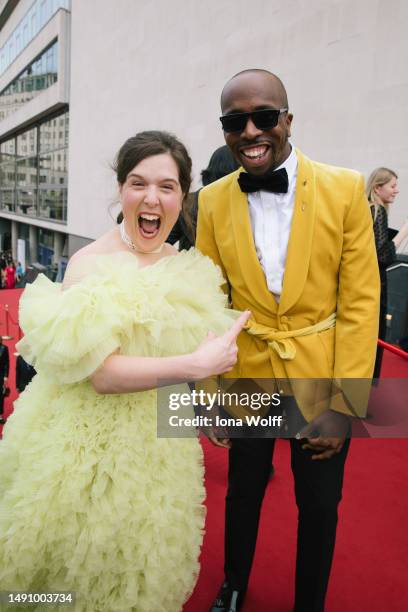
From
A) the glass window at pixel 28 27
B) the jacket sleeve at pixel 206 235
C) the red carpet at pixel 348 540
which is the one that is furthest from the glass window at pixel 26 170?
the jacket sleeve at pixel 206 235

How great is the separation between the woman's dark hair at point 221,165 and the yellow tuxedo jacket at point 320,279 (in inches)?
30.3

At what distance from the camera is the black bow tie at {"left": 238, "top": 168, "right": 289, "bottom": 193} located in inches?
53.7

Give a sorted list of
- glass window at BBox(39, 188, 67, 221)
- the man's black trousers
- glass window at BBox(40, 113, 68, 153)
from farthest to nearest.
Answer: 1. glass window at BBox(40, 113, 68, 153)
2. glass window at BBox(39, 188, 67, 221)
3. the man's black trousers

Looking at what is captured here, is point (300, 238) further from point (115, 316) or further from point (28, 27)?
point (28, 27)

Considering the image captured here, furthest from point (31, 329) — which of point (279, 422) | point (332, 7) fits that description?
point (332, 7)

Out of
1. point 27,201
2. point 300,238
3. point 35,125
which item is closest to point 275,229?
point 300,238

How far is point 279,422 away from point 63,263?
60.8 feet

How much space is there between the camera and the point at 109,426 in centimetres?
122

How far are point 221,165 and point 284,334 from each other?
1175 mm

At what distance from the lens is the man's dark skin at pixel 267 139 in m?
1.26

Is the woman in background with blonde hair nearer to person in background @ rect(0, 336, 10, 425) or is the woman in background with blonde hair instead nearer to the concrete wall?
the concrete wall

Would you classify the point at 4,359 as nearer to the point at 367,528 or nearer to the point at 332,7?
the point at 367,528

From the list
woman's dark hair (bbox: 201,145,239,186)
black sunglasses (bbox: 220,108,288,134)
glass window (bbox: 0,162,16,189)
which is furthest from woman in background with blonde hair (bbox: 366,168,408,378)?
glass window (bbox: 0,162,16,189)

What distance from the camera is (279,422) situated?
153cm
